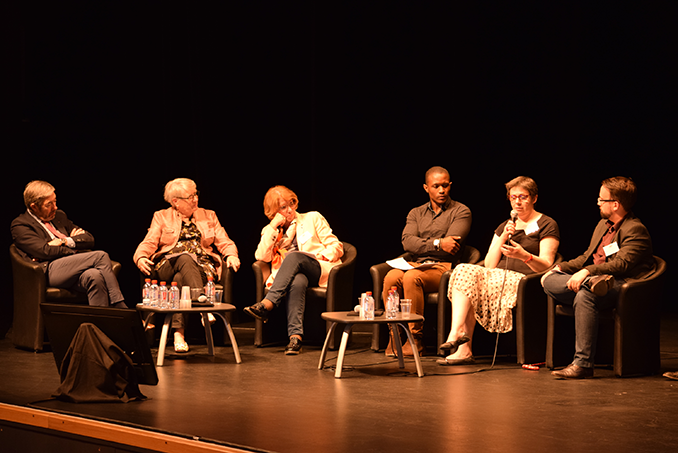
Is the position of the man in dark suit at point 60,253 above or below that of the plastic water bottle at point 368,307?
above

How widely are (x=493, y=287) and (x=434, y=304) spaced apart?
46cm

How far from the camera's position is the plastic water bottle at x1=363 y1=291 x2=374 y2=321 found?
4.04 metres

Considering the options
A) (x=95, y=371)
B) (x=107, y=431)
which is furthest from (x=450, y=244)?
(x=107, y=431)

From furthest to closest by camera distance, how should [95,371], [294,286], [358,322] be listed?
[294,286]
[358,322]
[95,371]

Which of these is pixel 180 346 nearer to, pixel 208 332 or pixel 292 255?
pixel 208 332

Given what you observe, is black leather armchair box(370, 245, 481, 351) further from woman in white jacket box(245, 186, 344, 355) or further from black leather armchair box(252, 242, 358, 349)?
woman in white jacket box(245, 186, 344, 355)

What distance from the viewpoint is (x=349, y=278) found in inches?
201

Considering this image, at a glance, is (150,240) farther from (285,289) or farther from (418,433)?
(418,433)

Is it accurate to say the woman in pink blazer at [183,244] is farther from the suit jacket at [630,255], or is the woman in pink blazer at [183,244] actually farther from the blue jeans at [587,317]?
the suit jacket at [630,255]

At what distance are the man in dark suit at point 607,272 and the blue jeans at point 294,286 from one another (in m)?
1.66

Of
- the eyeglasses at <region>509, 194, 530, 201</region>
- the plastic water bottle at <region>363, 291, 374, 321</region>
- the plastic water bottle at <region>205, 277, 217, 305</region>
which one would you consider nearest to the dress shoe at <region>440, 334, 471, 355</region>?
the plastic water bottle at <region>363, 291, 374, 321</region>

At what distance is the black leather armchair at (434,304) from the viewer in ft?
15.1

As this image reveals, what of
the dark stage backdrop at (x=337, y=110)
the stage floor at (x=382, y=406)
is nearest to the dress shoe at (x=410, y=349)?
the stage floor at (x=382, y=406)

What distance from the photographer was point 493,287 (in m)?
4.44
